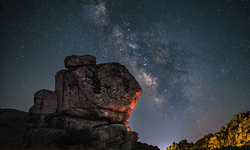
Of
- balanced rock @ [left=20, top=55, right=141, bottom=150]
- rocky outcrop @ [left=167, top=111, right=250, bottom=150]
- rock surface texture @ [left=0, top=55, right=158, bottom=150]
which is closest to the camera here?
rock surface texture @ [left=0, top=55, right=158, bottom=150]

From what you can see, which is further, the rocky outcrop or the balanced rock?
the rocky outcrop

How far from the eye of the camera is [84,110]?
723 inches

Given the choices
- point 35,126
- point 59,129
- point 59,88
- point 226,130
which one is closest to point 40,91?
point 59,88

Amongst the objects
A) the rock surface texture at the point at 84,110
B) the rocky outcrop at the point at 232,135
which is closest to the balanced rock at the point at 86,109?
the rock surface texture at the point at 84,110

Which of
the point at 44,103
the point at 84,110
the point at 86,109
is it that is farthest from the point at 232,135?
the point at 44,103

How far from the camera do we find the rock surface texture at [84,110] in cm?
1630

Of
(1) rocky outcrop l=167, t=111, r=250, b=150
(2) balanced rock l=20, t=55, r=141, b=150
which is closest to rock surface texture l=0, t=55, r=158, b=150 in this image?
(2) balanced rock l=20, t=55, r=141, b=150

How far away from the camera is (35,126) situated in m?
17.2

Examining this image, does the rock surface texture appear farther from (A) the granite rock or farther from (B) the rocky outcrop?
(B) the rocky outcrop

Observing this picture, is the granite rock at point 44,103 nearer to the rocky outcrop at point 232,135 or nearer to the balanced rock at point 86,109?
the balanced rock at point 86,109

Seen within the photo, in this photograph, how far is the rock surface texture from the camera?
16.3 meters

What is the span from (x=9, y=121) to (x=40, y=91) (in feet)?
34.8

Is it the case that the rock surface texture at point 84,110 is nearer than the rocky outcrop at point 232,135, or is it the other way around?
the rock surface texture at point 84,110

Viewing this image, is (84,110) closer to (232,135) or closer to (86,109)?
(86,109)
